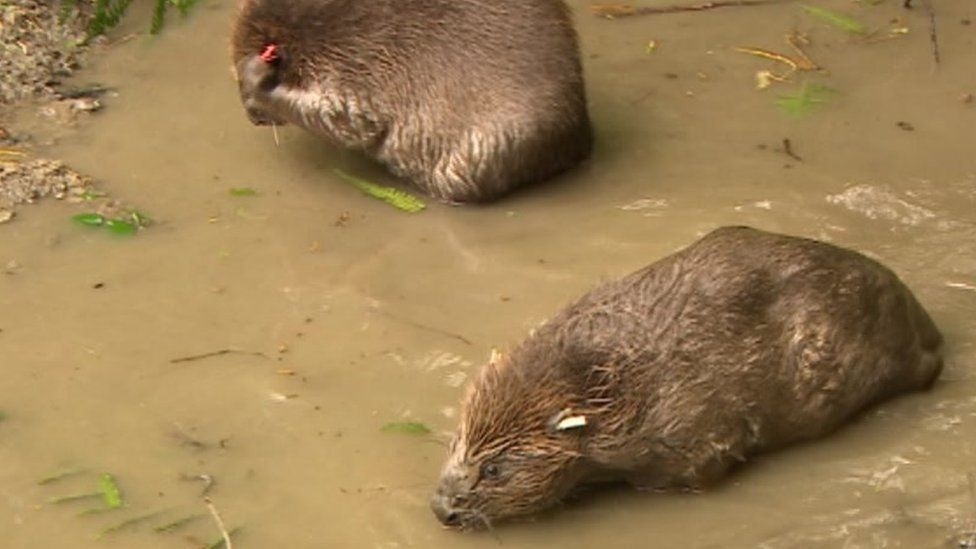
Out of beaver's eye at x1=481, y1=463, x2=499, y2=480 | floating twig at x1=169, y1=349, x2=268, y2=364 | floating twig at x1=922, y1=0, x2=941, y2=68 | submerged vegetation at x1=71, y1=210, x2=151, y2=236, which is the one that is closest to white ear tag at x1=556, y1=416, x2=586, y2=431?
beaver's eye at x1=481, y1=463, x2=499, y2=480

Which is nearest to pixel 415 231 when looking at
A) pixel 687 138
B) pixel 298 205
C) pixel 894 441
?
pixel 298 205

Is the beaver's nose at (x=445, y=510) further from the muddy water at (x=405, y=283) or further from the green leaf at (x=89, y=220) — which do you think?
the green leaf at (x=89, y=220)

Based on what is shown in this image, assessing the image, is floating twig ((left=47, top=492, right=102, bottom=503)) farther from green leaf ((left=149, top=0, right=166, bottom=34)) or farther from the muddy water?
green leaf ((left=149, top=0, right=166, bottom=34))

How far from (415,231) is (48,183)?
53.2 inches

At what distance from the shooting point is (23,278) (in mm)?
6148

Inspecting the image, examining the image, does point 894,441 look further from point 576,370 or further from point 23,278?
point 23,278

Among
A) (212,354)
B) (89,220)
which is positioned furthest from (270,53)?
(212,354)

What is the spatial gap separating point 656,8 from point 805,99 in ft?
3.17

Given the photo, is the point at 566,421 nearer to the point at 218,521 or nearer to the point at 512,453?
the point at 512,453

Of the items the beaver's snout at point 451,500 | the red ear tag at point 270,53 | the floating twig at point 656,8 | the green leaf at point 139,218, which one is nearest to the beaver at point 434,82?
the red ear tag at point 270,53

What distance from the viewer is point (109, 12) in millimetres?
7555

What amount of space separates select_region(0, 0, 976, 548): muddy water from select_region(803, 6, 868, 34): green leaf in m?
0.06

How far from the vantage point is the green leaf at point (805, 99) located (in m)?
7.03

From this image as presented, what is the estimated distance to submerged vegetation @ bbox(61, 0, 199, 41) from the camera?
24.5 feet
